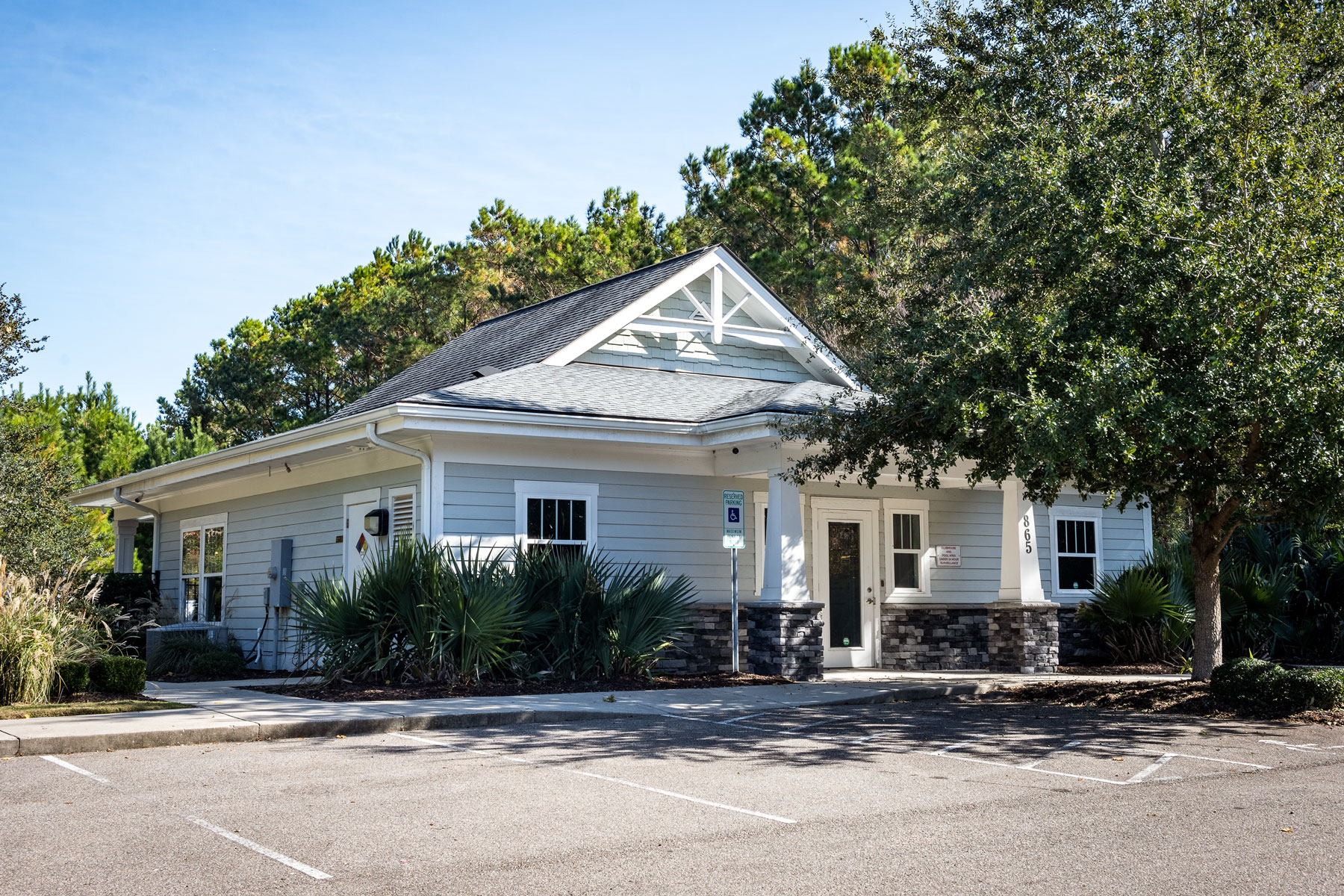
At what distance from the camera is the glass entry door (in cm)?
1733

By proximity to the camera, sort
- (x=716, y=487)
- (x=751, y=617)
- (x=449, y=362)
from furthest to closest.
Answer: (x=449, y=362) < (x=716, y=487) < (x=751, y=617)

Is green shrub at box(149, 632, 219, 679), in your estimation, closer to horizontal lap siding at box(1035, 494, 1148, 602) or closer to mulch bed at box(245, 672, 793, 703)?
mulch bed at box(245, 672, 793, 703)

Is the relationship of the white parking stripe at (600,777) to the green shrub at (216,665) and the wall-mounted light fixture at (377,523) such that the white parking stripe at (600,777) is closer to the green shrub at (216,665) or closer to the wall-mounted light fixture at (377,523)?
the wall-mounted light fixture at (377,523)

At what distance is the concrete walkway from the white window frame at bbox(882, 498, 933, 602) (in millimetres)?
3033

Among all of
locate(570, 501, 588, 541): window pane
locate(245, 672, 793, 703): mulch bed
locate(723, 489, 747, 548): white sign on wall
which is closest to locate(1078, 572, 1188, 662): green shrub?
locate(245, 672, 793, 703): mulch bed

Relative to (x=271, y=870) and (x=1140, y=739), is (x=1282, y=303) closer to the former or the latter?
(x=1140, y=739)

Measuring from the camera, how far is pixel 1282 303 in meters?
10.0

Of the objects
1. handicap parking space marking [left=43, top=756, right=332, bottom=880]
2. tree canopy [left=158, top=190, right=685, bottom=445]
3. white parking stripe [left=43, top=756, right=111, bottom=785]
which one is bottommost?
white parking stripe [left=43, top=756, right=111, bottom=785]

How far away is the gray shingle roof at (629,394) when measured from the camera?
49.3 ft

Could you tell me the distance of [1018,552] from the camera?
16984 millimetres

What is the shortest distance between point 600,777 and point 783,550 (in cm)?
704

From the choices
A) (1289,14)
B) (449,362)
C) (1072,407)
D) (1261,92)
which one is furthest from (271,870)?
(449,362)

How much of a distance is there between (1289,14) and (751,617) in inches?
350

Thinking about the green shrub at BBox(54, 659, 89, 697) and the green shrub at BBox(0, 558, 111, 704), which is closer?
the green shrub at BBox(0, 558, 111, 704)
